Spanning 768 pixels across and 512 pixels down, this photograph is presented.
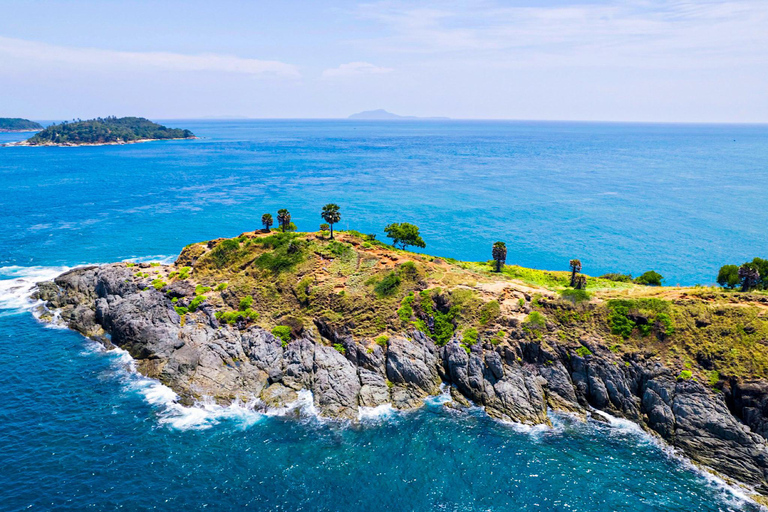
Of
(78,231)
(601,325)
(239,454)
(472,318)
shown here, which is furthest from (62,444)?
(78,231)

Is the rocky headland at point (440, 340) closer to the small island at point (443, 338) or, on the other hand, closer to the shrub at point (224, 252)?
the small island at point (443, 338)

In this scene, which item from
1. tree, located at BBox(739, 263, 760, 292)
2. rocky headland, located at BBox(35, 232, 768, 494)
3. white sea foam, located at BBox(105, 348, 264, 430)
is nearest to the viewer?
rocky headland, located at BBox(35, 232, 768, 494)

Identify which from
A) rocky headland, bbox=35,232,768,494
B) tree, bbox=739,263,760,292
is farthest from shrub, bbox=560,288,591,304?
tree, bbox=739,263,760,292

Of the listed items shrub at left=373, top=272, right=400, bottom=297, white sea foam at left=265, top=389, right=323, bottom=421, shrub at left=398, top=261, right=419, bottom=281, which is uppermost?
shrub at left=398, top=261, right=419, bottom=281

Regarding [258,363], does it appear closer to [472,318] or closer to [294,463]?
[294,463]

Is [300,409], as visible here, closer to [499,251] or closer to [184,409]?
[184,409]

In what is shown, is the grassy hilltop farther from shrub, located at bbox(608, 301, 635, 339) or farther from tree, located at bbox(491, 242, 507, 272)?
tree, located at bbox(491, 242, 507, 272)

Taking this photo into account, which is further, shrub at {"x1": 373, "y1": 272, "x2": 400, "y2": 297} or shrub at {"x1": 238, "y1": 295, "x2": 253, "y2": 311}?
shrub at {"x1": 238, "y1": 295, "x2": 253, "y2": 311}

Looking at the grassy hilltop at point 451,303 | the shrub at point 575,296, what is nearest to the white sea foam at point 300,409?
the grassy hilltop at point 451,303
